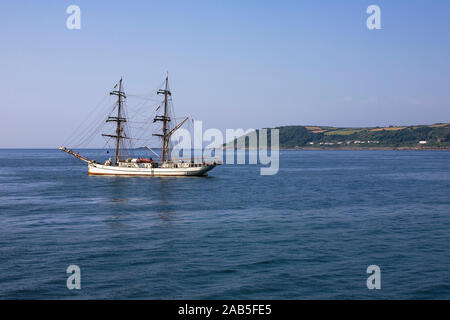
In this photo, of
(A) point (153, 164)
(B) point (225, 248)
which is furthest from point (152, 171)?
(B) point (225, 248)

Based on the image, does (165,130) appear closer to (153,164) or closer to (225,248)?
(153,164)

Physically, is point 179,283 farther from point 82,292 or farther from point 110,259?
point 110,259

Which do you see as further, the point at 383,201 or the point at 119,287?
the point at 383,201

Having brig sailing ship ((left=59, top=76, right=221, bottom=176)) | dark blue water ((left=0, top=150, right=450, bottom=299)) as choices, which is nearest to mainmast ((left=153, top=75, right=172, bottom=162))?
brig sailing ship ((left=59, top=76, right=221, bottom=176))

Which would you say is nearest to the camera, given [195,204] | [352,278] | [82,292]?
[82,292]

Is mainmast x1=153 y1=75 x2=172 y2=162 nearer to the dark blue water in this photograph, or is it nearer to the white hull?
the white hull

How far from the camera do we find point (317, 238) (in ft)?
99.7

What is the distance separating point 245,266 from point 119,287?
7.41 m

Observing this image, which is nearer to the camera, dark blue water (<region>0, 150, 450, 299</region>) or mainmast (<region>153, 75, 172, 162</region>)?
dark blue water (<region>0, 150, 450, 299</region>)

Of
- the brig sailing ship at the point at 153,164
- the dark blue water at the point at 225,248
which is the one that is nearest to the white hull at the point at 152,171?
the brig sailing ship at the point at 153,164

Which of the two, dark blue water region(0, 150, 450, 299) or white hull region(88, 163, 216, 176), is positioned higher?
white hull region(88, 163, 216, 176)
